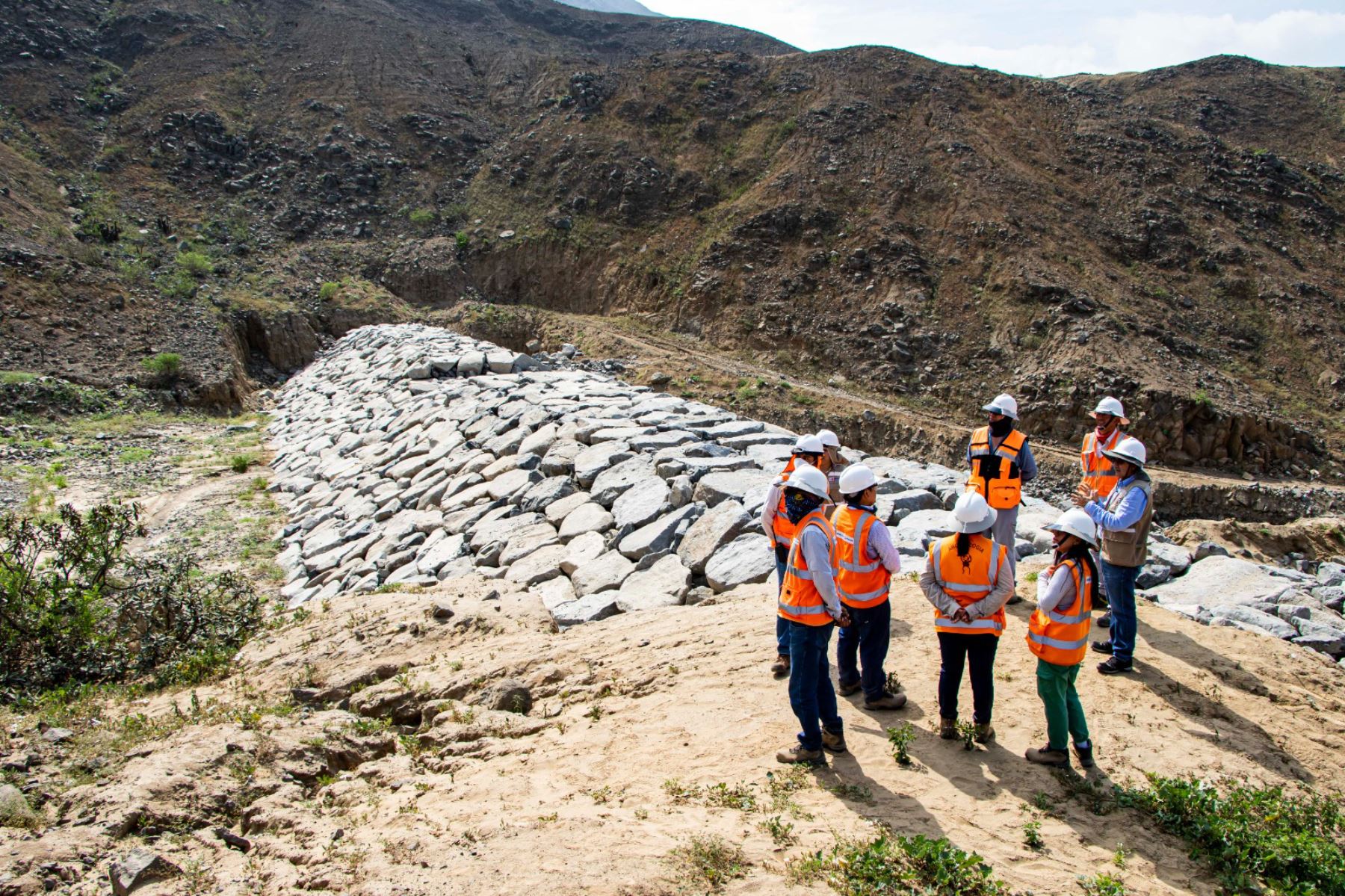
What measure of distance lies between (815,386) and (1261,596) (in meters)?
17.3

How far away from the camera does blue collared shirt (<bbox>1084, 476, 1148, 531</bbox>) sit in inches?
208

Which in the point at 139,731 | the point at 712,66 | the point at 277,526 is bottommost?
the point at 277,526

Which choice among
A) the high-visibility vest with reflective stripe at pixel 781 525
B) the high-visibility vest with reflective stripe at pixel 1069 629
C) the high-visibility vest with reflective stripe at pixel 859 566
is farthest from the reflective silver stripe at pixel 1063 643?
Answer: the high-visibility vest with reflective stripe at pixel 781 525

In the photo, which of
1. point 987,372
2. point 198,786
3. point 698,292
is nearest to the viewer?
point 198,786

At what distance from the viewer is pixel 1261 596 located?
650 cm

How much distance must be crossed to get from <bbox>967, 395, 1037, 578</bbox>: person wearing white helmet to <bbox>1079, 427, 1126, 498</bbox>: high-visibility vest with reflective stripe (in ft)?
1.94

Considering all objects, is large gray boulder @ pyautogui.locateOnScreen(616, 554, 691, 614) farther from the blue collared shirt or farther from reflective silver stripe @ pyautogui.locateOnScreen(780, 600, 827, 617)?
the blue collared shirt

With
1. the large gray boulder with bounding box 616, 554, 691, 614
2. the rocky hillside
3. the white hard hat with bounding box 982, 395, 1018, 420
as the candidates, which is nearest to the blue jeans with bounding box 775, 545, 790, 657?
the large gray boulder with bounding box 616, 554, 691, 614

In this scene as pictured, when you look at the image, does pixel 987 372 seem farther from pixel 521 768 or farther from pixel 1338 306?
pixel 521 768

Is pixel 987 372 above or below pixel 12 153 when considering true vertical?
below

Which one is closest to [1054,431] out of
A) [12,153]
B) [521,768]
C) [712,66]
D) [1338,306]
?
[1338,306]

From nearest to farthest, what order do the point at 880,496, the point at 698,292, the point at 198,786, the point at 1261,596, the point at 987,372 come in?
the point at 198,786
the point at 1261,596
the point at 880,496
the point at 987,372
the point at 698,292

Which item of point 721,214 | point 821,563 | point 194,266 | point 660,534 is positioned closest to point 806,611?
point 821,563

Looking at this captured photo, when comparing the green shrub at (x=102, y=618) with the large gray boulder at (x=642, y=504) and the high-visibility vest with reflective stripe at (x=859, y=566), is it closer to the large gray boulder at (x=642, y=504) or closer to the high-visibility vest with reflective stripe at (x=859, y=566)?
the large gray boulder at (x=642, y=504)
